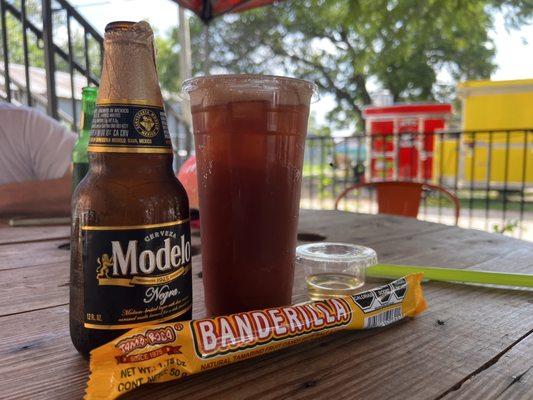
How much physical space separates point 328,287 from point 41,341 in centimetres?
43

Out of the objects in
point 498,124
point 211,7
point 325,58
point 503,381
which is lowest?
point 503,381

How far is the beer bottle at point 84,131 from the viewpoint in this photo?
915 millimetres

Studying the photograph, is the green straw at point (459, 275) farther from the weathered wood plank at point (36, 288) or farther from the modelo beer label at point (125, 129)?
the modelo beer label at point (125, 129)

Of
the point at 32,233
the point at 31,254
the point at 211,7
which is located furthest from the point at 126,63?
the point at 211,7

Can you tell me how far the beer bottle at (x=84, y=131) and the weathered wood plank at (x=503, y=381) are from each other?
726 mm

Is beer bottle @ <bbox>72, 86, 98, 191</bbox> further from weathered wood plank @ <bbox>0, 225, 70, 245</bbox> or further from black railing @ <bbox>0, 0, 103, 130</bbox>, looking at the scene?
black railing @ <bbox>0, 0, 103, 130</bbox>

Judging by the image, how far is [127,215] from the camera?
48 centimetres

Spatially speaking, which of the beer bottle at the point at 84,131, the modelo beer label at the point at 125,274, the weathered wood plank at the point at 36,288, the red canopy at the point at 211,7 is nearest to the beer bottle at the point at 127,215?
the modelo beer label at the point at 125,274

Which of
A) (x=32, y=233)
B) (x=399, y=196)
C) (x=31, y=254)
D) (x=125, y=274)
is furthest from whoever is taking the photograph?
(x=399, y=196)

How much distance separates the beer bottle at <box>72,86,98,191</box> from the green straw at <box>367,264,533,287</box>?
0.62 metres

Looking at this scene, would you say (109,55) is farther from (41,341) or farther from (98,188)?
(41,341)

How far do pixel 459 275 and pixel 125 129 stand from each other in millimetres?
645

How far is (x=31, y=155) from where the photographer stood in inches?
84.8

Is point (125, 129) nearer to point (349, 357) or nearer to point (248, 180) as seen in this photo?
point (248, 180)
